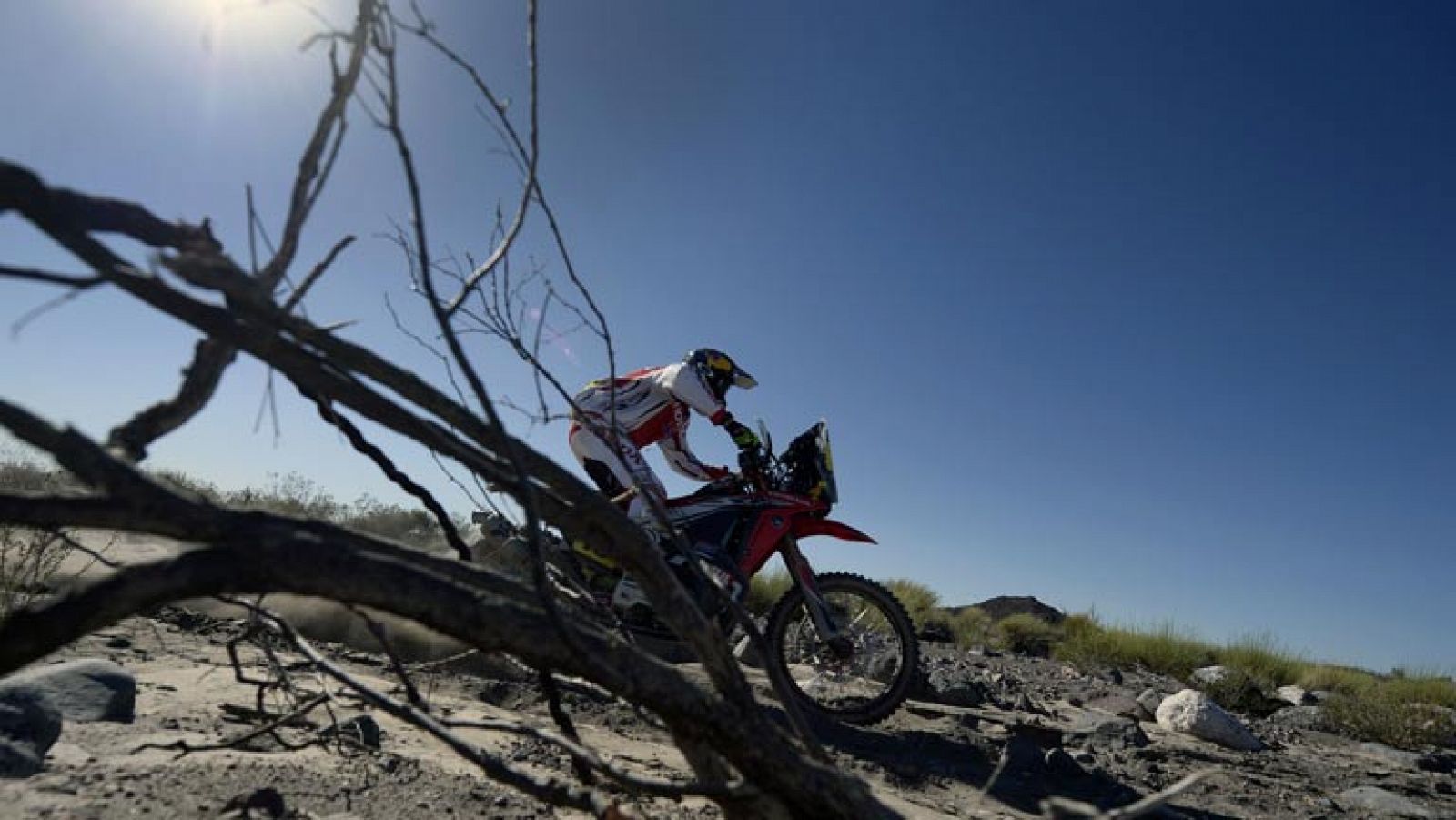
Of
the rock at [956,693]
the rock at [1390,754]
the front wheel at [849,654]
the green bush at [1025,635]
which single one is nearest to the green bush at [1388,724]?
the rock at [1390,754]

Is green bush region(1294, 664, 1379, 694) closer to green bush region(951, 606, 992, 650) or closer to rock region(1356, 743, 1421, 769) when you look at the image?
green bush region(951, 606, 992, 650)

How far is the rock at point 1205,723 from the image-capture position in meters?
5.43

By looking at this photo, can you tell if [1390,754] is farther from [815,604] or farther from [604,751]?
[604,751]

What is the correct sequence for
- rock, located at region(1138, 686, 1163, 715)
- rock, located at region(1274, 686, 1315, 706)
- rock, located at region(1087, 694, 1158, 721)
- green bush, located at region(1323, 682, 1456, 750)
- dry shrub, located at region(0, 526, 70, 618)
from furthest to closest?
rock, located at region(1274, 686, 1315, 706)
green bush, located at region(1323, 682, 1456, 750)
rock, located at region(1138, 686, 1163, 715)
rock, located at region(1087, 694, 1158, 721)
dry shrub, located at region(0, 526, 70, 618)

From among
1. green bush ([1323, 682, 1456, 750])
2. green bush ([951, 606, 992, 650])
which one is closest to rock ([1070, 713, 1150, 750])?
green bush ([1323, 682, 1456, 750])

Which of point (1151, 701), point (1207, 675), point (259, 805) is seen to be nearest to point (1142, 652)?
point (1207, 675)

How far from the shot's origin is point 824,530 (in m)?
5.35

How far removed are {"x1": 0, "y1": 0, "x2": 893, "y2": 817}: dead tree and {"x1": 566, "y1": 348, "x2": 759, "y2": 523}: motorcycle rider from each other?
13.4 feet

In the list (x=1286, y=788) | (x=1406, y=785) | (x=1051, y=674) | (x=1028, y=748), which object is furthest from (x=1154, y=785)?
(x=1051, y=674)

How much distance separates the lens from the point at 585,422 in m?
1.57

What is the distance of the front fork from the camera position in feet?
16.1

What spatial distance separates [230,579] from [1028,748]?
4.32 m

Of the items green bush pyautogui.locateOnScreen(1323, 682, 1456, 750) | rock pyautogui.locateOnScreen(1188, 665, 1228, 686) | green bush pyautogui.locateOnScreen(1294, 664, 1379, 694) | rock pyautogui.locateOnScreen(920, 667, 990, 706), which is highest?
green bush pyautogui.locateOnScreen(1294, 664, 1379, 694)

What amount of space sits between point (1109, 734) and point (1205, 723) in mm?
1146
